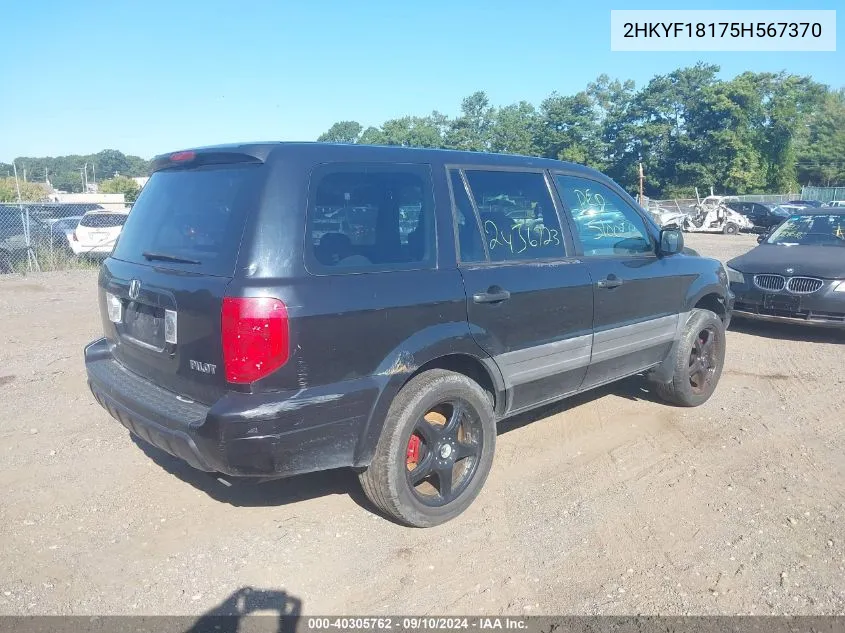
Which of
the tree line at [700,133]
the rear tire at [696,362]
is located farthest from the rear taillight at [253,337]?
the tree line at [700,133]

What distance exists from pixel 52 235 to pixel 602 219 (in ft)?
47.2

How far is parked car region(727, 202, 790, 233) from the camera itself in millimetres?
32656

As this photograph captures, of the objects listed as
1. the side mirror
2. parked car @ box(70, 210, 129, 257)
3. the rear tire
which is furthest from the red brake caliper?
parked car @ box(70, 210, 129, 257)

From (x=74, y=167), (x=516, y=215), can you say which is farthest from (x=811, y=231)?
(x=74, y=167)

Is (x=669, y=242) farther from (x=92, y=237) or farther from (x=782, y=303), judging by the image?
(x=92, y=237)

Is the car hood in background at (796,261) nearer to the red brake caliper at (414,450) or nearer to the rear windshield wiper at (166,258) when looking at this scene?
the red brake caliper at (414,450)

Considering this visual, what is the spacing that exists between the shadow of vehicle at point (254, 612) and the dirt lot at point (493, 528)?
28mm

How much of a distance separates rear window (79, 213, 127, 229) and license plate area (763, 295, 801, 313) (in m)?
13.9

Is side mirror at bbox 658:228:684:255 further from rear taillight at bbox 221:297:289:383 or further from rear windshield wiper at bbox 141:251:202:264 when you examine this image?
rear windshield wiper at bbox 141:251:202:264

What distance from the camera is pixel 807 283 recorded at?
7.83 m

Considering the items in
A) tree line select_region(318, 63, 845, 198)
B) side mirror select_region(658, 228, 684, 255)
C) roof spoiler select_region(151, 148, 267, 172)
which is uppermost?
tree line select_region(318, 63, 845, 198)

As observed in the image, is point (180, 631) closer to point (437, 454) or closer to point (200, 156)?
point (437, 454)

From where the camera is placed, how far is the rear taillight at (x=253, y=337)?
2848 mm

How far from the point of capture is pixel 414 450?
362 centimetres
